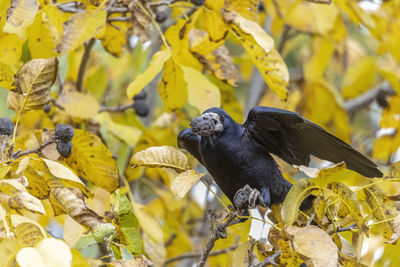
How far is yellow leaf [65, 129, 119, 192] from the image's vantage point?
171cm

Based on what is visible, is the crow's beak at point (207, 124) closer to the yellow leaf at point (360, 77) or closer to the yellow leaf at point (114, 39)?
the yellow leaf at point (114, 39)

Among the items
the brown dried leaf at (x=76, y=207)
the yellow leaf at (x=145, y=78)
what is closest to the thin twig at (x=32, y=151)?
the brown dried leaf at (x=76, y=207)

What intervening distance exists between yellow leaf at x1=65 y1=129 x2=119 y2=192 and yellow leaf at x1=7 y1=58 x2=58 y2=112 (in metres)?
0.22

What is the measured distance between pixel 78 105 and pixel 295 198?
943mm

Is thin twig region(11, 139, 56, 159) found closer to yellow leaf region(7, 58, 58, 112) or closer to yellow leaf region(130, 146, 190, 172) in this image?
yellow leaf region(7, 58, 58, 112)

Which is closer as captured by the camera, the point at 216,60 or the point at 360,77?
the point at 216,60

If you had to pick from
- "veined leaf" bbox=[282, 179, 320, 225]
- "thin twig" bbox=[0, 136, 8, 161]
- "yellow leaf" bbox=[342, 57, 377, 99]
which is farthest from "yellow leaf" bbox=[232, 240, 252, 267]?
"yellow leaf" bbox=[342, 57, 377, 99]

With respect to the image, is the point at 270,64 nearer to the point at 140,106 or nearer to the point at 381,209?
the point at 381,209

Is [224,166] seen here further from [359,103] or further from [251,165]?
[359,103]

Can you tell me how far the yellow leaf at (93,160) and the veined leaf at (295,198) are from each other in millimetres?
598

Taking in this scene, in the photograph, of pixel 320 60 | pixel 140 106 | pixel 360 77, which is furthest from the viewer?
pixel 360 77

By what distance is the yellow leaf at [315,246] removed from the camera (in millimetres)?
1149

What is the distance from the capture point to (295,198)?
1.32 meters

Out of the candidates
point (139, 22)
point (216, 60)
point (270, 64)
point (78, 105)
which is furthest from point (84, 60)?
point (270, 64)
